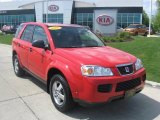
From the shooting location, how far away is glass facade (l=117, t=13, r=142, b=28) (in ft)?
207

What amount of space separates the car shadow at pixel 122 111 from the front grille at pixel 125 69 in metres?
0.88

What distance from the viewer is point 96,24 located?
27.0 metres

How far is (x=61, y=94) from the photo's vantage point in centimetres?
564

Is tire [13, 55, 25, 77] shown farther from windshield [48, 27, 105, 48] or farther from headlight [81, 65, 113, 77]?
headlight [81, 65, 113, 77]

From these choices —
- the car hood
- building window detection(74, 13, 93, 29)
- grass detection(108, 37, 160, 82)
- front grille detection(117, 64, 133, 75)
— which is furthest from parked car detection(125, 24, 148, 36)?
front grille detection(117, 64, 133, 75)

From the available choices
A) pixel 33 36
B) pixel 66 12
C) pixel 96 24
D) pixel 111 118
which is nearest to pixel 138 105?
pixel 111 118

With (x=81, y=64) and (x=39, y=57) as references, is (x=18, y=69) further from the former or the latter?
(x=81, y=64)

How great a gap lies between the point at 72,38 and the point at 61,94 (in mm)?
1506

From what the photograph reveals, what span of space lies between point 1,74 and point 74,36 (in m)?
3.69

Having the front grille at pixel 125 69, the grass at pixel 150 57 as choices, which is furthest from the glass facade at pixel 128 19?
the front grille at pixel 125 69

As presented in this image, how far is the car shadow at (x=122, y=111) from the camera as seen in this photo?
5.47 metres

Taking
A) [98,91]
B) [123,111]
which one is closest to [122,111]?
[123,111]

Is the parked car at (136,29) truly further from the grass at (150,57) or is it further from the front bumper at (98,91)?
the front bumper at (98,91)

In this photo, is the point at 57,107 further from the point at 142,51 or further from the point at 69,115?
the point at 142,51
